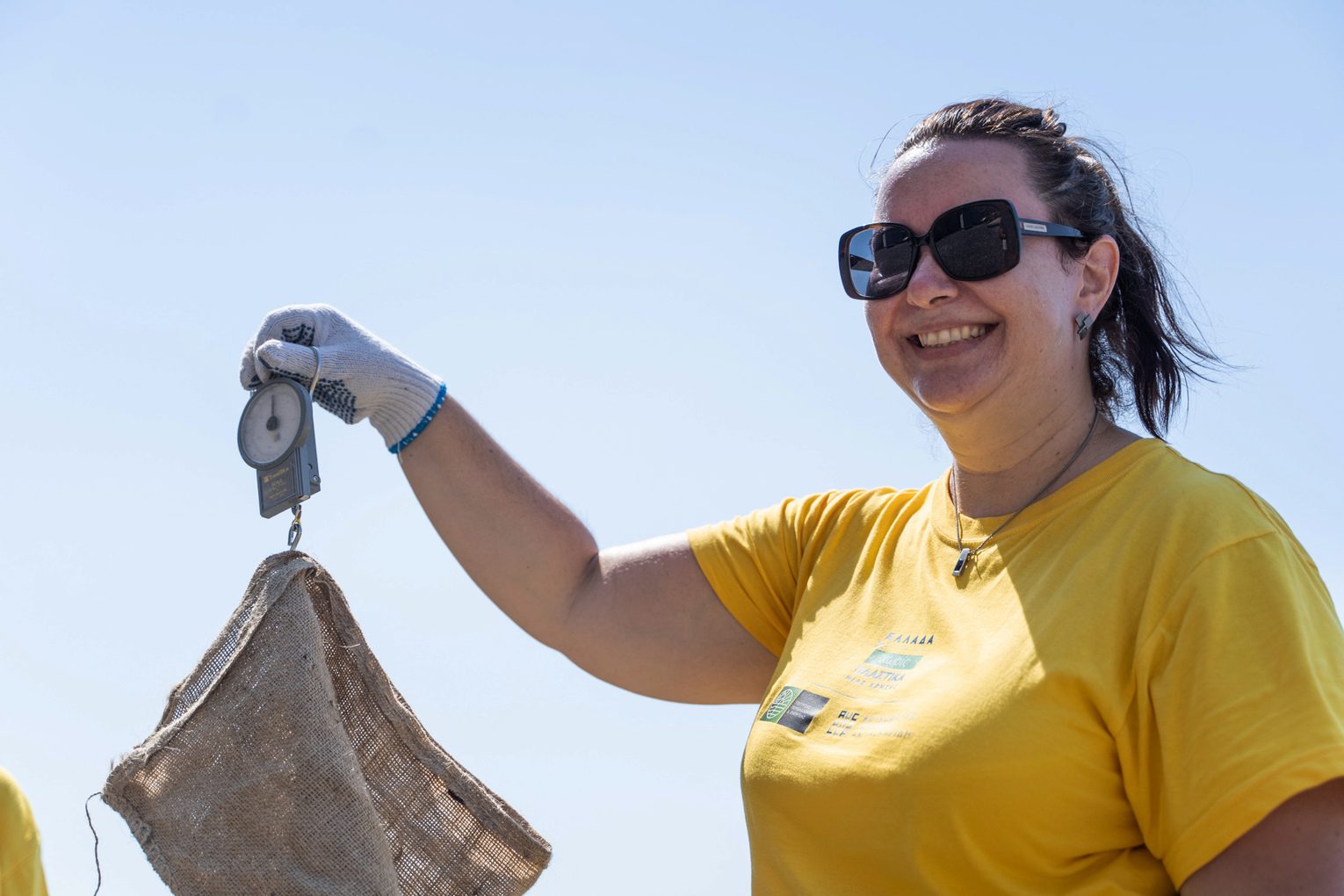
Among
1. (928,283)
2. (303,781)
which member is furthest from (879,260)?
(303,781)

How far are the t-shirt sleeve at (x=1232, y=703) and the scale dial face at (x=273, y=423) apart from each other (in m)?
1.37

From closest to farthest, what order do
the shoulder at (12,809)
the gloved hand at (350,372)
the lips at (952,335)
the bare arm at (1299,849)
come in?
the bare arm at (1299,849)
the lips at (952,335)
the gloved hand at (350,372)
the shoulder at (12,809)

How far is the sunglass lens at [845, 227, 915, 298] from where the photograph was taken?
2188 millimetres

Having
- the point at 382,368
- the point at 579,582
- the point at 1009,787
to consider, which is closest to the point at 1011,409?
the point at 1009,787

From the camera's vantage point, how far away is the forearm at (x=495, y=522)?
7.94 feet

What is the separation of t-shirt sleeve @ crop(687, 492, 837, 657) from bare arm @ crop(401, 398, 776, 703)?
0.09 feet

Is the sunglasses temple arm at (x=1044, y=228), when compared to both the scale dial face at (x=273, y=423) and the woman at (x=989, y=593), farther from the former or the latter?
the scale dial face at (x=273, y=423)

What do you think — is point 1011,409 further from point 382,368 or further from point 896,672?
point 382,368

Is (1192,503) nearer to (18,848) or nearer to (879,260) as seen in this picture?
(879,260)

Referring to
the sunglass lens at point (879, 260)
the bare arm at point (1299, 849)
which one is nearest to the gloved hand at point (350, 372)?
the sunglass lens at point (879, 260)

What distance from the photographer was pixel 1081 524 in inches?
75.4

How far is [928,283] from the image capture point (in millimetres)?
2121

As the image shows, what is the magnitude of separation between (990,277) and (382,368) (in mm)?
1076

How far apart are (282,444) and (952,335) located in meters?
1.14
